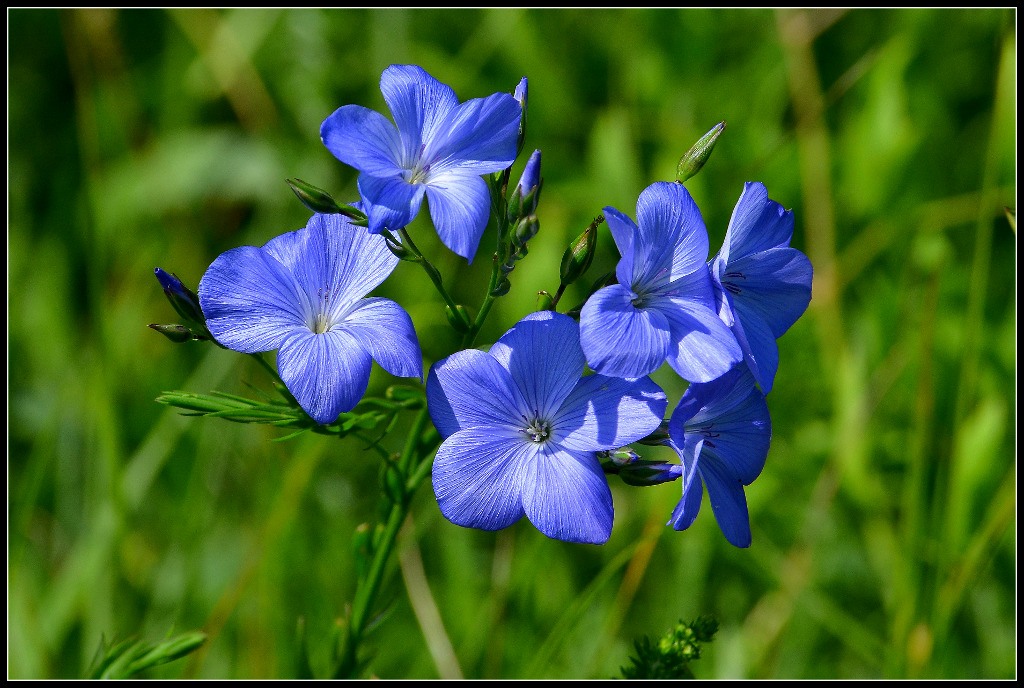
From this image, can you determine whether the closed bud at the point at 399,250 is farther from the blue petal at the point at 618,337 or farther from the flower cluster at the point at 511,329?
the blue petal at the point at 618,337

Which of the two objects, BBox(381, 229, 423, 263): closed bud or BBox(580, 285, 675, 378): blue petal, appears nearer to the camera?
BBox(580, 285, 675, 378): blue petal

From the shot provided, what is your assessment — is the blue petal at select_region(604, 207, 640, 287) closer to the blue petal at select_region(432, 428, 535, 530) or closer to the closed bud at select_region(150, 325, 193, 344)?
the blue petal at select_region(432, 428, 535, 530)

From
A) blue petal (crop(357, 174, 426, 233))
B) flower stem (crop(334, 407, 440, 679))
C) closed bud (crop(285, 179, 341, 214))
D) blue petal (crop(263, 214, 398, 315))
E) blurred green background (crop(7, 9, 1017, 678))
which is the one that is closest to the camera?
blue petal (crop(357, 174, 426, 233))

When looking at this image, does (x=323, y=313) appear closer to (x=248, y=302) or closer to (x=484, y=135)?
(x=248, y=302)

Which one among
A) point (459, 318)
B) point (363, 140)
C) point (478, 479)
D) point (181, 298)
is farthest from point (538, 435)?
point (181, 298)

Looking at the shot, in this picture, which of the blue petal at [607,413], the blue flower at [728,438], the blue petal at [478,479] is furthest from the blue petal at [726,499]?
the blue petal at [478,479]

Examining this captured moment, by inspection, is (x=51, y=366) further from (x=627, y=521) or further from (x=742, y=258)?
(x=742, y=258)

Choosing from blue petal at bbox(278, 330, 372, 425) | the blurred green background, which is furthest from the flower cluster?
the blurred green background
